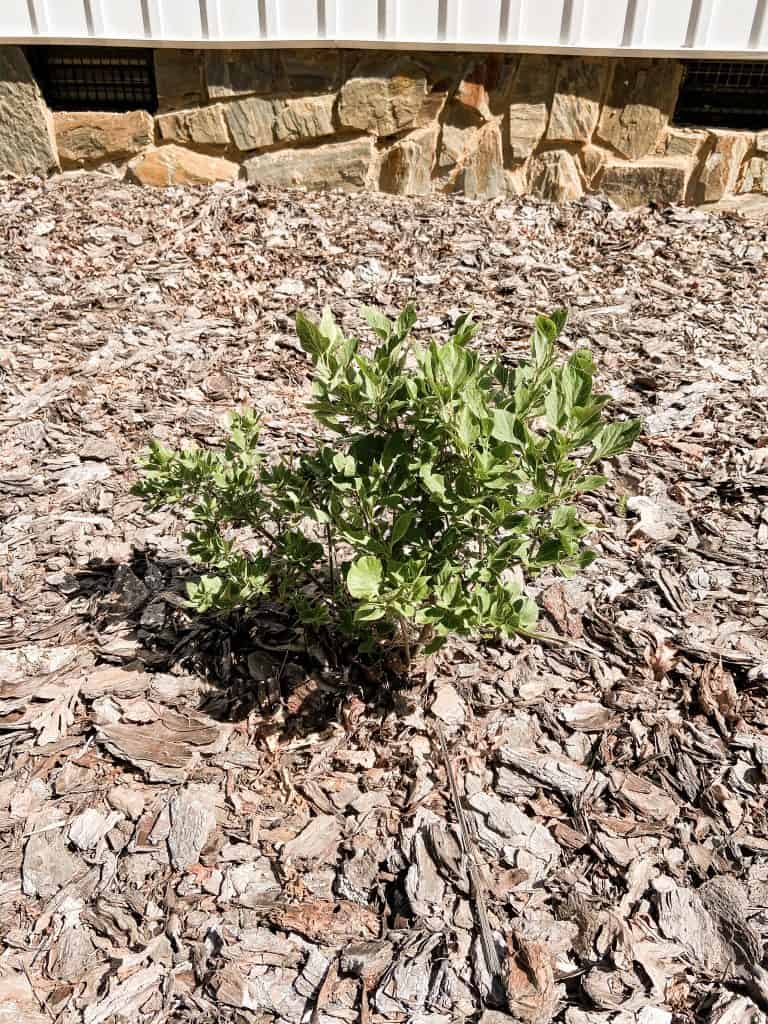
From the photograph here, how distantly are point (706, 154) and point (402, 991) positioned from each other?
15.6 feet

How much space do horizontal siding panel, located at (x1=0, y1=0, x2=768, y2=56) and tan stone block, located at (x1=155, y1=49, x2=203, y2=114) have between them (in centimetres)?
11

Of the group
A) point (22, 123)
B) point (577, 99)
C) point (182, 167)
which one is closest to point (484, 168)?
point (577, 99)

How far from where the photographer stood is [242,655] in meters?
2.50

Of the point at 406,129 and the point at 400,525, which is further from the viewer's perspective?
the point at 406,129

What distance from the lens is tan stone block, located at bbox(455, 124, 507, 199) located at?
16.7 ft

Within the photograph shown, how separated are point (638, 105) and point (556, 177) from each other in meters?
0.57

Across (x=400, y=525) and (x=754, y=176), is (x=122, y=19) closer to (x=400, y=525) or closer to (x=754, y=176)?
(x=754, y=176)

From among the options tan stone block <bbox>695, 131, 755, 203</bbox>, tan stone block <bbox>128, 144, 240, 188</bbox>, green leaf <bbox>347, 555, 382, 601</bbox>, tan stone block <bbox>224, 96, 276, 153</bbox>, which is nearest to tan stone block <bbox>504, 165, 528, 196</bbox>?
tan stone block <bbox>695, 131, 755, 203</bbox>

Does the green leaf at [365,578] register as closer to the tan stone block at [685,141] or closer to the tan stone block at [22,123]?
the tan stone block at [685,141]

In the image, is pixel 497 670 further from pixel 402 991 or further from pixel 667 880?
pixel 402 991

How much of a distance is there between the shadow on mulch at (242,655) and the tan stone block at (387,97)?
334 centimetres

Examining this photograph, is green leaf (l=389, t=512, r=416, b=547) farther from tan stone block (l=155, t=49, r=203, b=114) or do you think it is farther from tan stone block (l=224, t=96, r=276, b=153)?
tan stone block (l=155, t=49, r=203, b=114)

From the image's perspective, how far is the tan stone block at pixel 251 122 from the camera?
16.6 feet

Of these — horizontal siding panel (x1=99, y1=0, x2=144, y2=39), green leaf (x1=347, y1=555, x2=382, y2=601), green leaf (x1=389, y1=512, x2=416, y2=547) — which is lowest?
green leaf (x1=347, y1=555, x2=382, y2=601)
